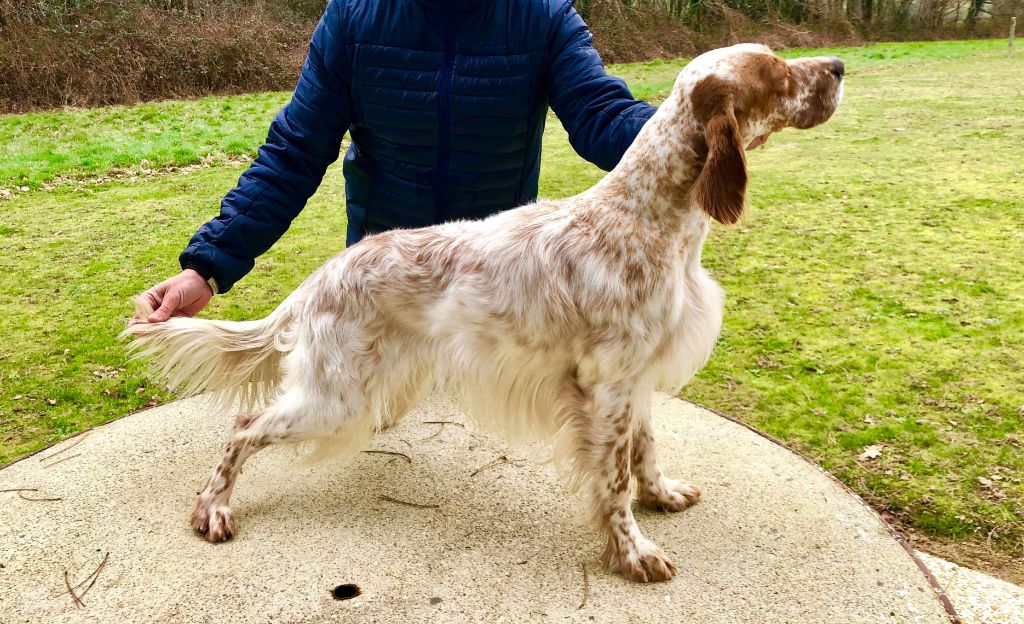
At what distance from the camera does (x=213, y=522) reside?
2.81 m

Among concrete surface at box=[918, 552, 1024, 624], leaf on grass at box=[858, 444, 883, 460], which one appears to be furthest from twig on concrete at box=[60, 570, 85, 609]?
leaf on grass at box=[858, 444, 883, 460]

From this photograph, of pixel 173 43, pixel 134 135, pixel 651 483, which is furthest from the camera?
pixel 173 43

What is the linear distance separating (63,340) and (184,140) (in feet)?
22.4

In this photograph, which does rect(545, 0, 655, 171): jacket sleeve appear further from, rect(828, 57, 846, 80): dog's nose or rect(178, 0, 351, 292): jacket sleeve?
rect(178, 0, 351, 292): jacket sleeve

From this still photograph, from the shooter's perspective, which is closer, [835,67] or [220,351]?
[835,67]

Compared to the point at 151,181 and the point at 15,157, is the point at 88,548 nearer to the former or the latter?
the point at 151,181

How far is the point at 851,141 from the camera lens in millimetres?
10648

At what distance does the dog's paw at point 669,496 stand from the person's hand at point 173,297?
1.84m

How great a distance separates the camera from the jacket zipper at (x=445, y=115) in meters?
3.28

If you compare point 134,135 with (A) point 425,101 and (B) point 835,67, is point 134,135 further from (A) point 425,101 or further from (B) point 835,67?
(B) point 835,67

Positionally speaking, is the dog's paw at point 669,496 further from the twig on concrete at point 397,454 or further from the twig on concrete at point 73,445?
the twig on concrete at point 73,445

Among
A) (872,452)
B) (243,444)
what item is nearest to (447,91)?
(243,444)

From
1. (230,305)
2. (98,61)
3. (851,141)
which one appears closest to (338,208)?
(230,305)

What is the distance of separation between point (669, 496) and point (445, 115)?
175cm
